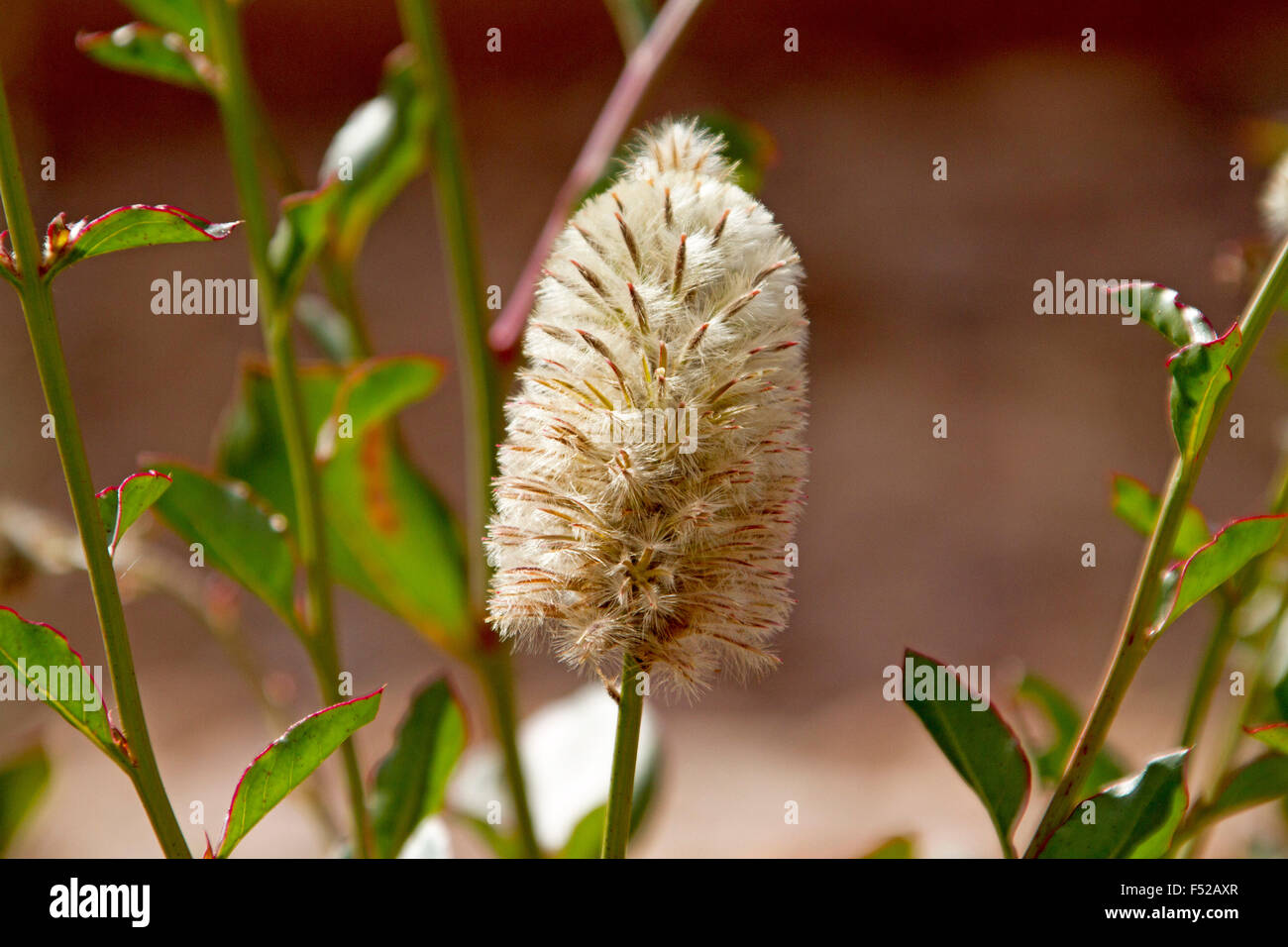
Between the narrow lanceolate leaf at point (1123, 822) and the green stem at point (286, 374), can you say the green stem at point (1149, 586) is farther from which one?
the green stem at point (286, 374)

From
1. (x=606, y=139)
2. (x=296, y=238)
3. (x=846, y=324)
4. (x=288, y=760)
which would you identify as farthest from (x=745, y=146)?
(x=846, y=324)

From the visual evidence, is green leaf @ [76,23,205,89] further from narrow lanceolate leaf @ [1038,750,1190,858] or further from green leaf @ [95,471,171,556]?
narrow lanceolate leaf @ [1038,750,1190,858]

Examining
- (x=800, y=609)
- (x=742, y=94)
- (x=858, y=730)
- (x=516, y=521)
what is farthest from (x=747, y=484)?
(x=742, y=94)

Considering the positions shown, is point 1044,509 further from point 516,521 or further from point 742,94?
point 516,521

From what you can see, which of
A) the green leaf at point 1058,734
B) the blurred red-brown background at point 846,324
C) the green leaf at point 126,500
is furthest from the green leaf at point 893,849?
the blurred red-brown background at point 846,324

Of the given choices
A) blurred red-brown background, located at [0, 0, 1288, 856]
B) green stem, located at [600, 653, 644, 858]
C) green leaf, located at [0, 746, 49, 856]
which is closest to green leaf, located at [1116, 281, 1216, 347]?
green stem, located at [600, 653, 644, 858]
